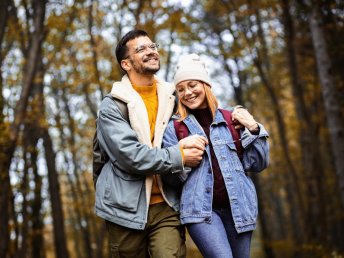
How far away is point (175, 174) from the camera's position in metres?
3.89

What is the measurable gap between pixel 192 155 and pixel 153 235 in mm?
728

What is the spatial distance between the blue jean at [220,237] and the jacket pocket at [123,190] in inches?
18.6

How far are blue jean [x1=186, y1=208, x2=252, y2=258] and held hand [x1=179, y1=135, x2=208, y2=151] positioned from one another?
20.8 inches

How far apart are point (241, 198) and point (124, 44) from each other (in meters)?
1.69

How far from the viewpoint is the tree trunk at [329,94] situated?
9375 mm

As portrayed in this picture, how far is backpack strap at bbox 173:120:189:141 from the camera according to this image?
A: 4.06m

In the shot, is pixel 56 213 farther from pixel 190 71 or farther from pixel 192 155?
pixel 192 155

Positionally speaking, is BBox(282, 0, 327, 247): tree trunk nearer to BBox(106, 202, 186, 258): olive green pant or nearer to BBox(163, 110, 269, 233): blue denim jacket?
BBox(163, 110, 269, 233): blue denim jacket

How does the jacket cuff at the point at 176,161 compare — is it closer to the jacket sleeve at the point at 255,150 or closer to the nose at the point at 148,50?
the jacket sleeve at the point at 255,150

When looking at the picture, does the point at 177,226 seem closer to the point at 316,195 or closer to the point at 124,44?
the point at 124,44

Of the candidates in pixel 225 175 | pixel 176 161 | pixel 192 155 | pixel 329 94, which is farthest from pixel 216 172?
pixel 329 94

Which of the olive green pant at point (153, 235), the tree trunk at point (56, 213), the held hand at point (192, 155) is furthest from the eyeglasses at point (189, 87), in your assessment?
the tree trunk at point (56, 213)

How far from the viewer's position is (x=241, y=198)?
3.83 metres

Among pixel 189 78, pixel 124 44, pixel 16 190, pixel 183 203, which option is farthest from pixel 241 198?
pixel 16 190
